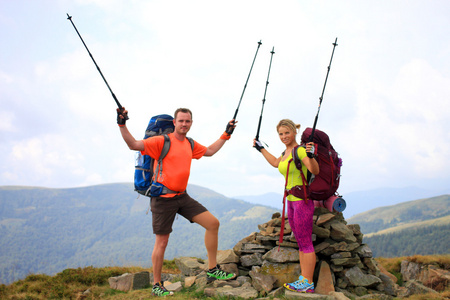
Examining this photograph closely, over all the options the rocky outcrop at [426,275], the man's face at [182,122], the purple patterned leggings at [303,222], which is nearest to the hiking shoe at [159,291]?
the purple patterned leggings at [303,222]

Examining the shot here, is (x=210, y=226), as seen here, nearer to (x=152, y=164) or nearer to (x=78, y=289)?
(x=152, y=164)

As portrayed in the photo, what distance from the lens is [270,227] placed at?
9492mm

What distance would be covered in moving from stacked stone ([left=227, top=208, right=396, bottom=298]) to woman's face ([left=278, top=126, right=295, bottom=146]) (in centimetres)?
275

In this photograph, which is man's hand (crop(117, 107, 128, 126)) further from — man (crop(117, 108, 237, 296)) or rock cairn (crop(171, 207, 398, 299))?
rock cairn (crop(171, 207, 398, 299))

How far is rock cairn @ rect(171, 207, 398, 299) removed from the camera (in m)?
8.00

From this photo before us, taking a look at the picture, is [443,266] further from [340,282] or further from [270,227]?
[270,227]

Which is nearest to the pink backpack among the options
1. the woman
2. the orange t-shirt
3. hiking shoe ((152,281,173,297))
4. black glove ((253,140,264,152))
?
the woman

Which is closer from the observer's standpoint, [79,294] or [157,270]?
[157,270]

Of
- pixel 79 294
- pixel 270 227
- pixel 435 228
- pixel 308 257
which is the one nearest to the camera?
pixel 308 257

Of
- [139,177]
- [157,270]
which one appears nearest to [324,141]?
[139,177]

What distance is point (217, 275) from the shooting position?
8.41 m

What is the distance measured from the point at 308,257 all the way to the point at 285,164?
→ 221 centimetres

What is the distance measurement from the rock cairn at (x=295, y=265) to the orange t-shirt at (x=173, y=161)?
2.83m

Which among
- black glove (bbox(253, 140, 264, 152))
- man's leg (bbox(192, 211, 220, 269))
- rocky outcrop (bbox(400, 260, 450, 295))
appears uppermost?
black glove (bbox(253, 140, 264, 152))
